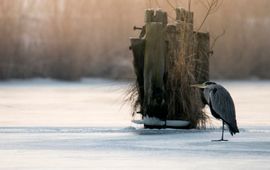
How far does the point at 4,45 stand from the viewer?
24547 mm

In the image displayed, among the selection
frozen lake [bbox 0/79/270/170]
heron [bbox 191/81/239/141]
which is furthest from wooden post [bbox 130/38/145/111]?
heron [bbox 191/81/239/141]

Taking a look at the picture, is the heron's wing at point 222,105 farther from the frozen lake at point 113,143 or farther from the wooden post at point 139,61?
the wooden post at point 139,61

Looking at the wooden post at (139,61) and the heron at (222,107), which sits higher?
the wooden post at (139,61)

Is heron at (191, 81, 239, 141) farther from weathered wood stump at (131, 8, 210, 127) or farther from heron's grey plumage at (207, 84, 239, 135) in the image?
weathered wood stump at (131, 8, 210, 127)

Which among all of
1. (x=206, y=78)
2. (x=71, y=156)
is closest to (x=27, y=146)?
(x=71, y=156)

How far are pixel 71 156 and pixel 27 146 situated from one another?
75cm

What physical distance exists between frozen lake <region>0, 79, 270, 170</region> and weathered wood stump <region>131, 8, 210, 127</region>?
0.85 feet

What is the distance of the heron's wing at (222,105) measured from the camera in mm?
6812

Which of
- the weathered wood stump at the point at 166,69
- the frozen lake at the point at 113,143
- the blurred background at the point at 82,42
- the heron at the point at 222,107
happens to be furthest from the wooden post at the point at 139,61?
the blurred background at the point at 82,42

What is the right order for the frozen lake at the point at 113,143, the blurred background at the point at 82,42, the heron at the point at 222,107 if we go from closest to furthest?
the frozen lake at the point at 113,143 → the heron at the point at 222,107 → the blurred background at the point at 82,42

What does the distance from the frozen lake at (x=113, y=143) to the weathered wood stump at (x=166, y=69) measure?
0.26 meters

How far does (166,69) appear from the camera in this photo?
777cm

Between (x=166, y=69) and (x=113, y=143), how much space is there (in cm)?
157

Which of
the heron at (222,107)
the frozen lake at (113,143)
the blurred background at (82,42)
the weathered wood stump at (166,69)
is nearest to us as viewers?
the frozen lake at (113,143)
